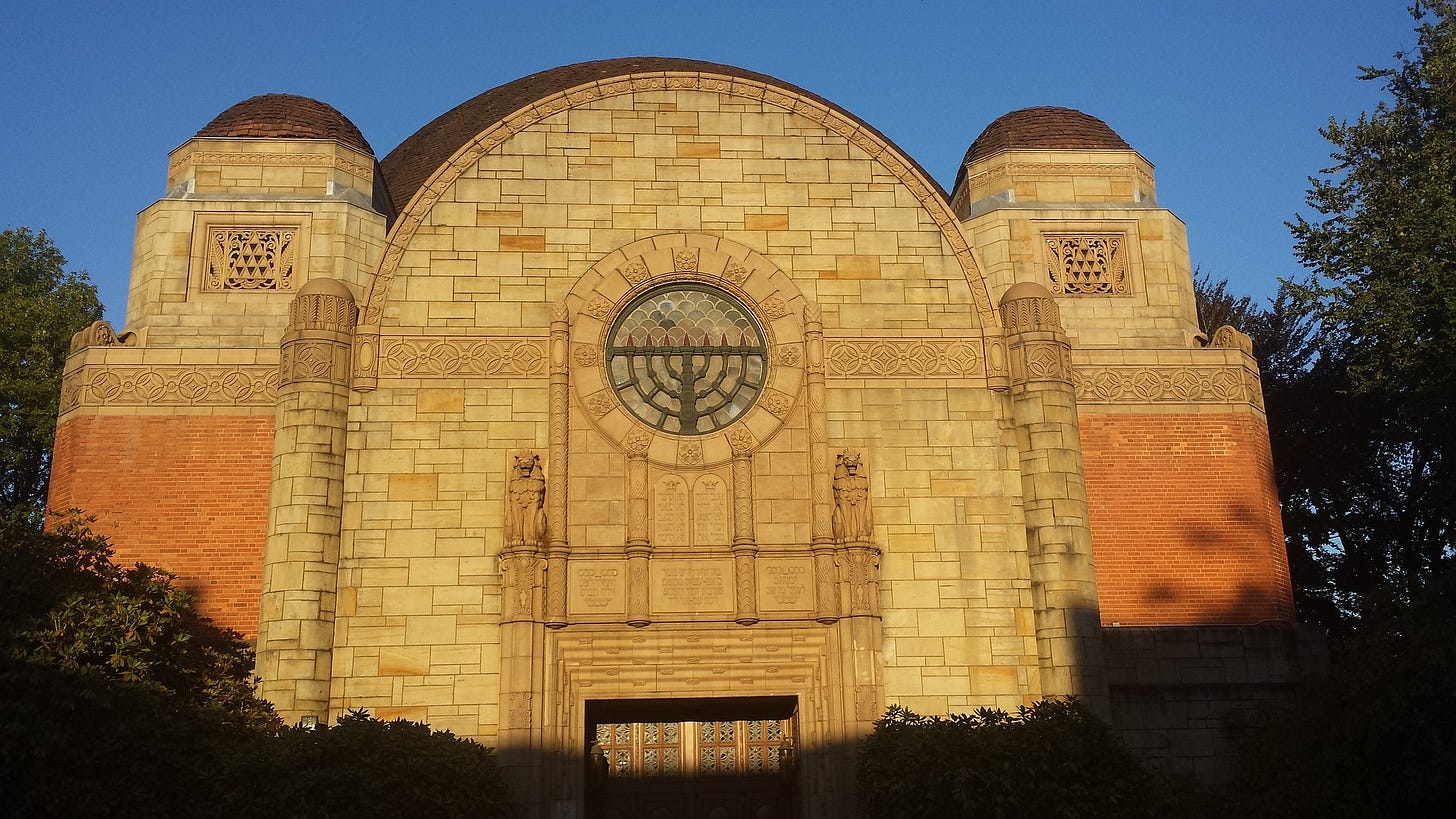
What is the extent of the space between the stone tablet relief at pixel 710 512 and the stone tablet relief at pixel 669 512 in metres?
0.17

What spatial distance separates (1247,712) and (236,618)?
14.7 m

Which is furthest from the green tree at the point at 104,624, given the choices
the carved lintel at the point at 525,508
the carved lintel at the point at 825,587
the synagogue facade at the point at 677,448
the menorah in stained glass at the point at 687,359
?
the carved lintel at the point at 825,587

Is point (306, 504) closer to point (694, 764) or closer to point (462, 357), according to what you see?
point (462, 357)

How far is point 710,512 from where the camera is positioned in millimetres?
18672

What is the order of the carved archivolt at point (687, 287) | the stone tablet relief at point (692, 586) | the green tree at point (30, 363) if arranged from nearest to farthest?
the stone tablet relief at point (692, 586) < the carved archivolt at point (687, 287) < the green tree at point (30, 363)

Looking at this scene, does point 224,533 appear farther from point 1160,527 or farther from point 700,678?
point 1160,527

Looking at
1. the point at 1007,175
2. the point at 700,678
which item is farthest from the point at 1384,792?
the point at 1007,175

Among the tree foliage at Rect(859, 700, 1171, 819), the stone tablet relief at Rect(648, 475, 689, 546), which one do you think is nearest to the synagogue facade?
the stone tablet relief at Rect(648, 475, 689, 546)

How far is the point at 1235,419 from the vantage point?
20953mm

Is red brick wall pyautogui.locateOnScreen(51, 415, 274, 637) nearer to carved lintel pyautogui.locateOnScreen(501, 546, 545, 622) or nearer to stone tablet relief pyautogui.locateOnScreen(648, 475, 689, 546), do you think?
carved lintel pyautogui.locateOnScreen(501, 546, 545, 622)

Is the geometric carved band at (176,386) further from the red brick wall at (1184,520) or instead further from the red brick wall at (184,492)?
the red brick wall at (1184,520)

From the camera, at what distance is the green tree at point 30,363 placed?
26.4 metres

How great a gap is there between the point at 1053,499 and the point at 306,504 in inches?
411

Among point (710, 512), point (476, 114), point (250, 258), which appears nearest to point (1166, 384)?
point (710, 512)
